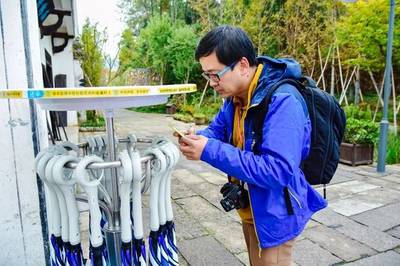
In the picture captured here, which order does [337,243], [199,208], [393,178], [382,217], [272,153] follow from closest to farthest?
[272,153] → [337,243] → [382,217] → [199,208] → [393,178]

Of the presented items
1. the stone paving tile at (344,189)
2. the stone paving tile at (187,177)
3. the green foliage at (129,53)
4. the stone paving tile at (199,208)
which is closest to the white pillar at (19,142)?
the stone paving tile at (199,208)

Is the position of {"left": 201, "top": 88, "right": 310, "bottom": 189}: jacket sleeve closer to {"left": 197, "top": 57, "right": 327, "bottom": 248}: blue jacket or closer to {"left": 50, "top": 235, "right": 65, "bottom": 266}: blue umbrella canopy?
{"left": 197, "top": 57, "right": 327, "bottom": 248}: blue jacket

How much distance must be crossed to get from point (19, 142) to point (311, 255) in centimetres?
206

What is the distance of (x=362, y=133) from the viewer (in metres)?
4.89

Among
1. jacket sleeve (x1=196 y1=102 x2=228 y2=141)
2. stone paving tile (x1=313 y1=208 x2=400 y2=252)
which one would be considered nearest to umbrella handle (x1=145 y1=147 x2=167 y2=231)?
jacket sleeve (x1=196 y1=102 x2=228 y2=141)

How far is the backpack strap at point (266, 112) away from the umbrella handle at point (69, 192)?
65cm

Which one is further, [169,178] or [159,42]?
[159,42]

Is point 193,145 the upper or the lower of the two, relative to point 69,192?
upper

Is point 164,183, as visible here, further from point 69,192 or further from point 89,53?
point 89,53

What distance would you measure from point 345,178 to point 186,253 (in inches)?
107

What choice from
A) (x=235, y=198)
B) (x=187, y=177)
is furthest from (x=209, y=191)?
(x=235, y=198)

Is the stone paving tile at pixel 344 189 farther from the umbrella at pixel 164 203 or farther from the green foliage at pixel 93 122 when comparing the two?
the green foliage at pixel 93 122

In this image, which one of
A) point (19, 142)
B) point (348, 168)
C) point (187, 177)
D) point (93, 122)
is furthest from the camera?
point (93, 122)

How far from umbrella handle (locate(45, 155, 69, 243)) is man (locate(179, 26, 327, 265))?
0.44 metres
